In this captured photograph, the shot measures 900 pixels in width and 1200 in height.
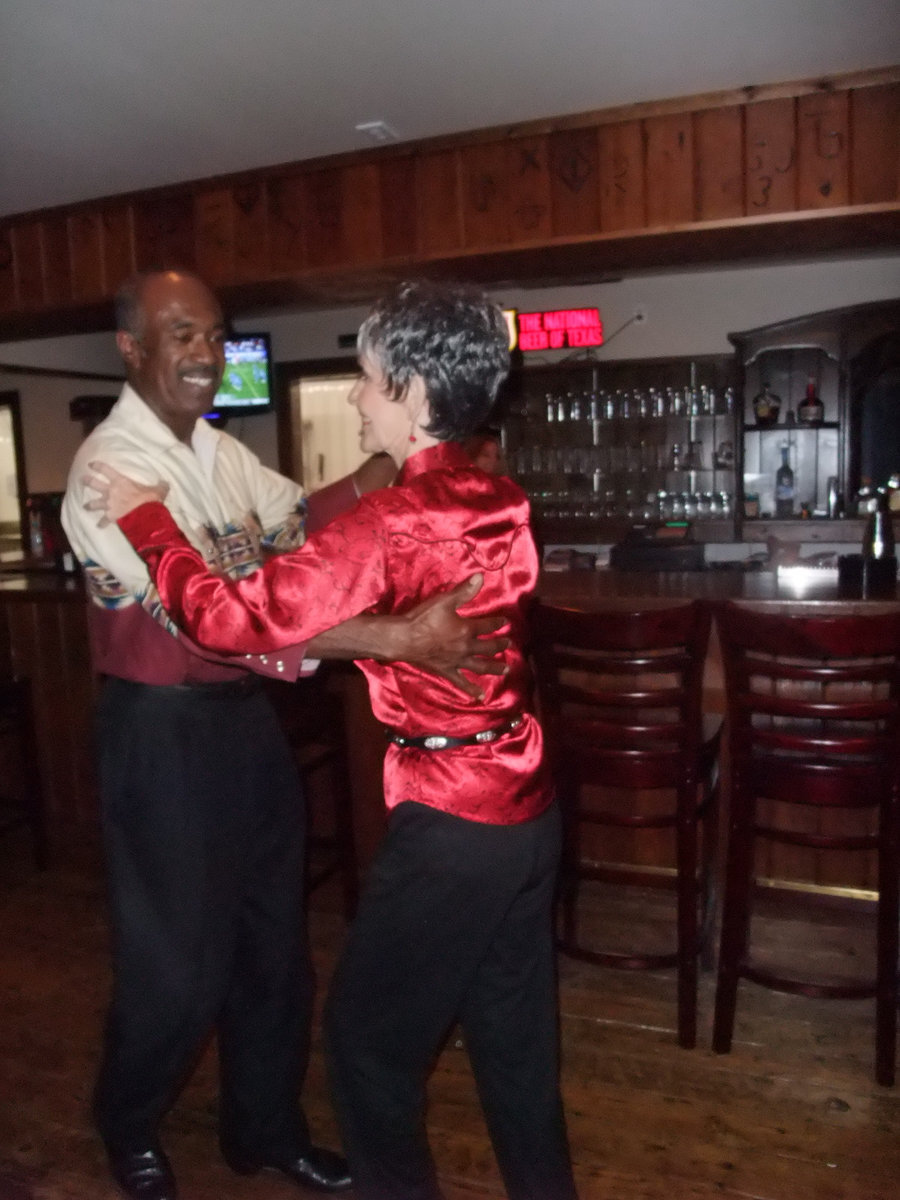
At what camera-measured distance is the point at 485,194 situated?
3.00 meters

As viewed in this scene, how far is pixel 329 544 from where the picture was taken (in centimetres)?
117

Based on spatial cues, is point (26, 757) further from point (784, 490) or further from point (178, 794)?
point (784, 490)

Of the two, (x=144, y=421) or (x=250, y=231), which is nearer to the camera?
(x=144, y=421)

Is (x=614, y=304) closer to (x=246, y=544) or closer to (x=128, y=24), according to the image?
(x=128, y=24)

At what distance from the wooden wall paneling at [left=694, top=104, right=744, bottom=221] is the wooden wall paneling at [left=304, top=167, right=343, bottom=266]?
3.95ft

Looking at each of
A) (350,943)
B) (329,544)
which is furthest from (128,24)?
(350,943)

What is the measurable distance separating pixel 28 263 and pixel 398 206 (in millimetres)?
1620

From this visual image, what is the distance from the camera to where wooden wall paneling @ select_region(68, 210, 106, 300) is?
355 cm

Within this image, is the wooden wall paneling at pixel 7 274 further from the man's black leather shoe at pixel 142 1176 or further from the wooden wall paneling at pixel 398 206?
the man's black leather shoe at pixel 142 1176

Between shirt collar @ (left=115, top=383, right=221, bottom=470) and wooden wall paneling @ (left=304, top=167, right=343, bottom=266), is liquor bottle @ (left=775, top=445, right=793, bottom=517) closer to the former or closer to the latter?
wooden wall paneling @ (left=304, top=167, right=343, bottom=266)

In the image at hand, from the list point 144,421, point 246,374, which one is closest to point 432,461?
point 144,421

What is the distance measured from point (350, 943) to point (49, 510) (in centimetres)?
374

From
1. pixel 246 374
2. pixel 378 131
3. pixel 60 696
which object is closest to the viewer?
pixel 378 131

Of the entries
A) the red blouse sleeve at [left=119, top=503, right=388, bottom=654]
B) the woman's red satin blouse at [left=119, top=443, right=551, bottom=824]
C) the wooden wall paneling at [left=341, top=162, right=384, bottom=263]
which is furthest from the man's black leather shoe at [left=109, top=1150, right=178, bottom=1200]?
the wooden wall paneling at [left=341, top=162, right=384, bottom=263]
